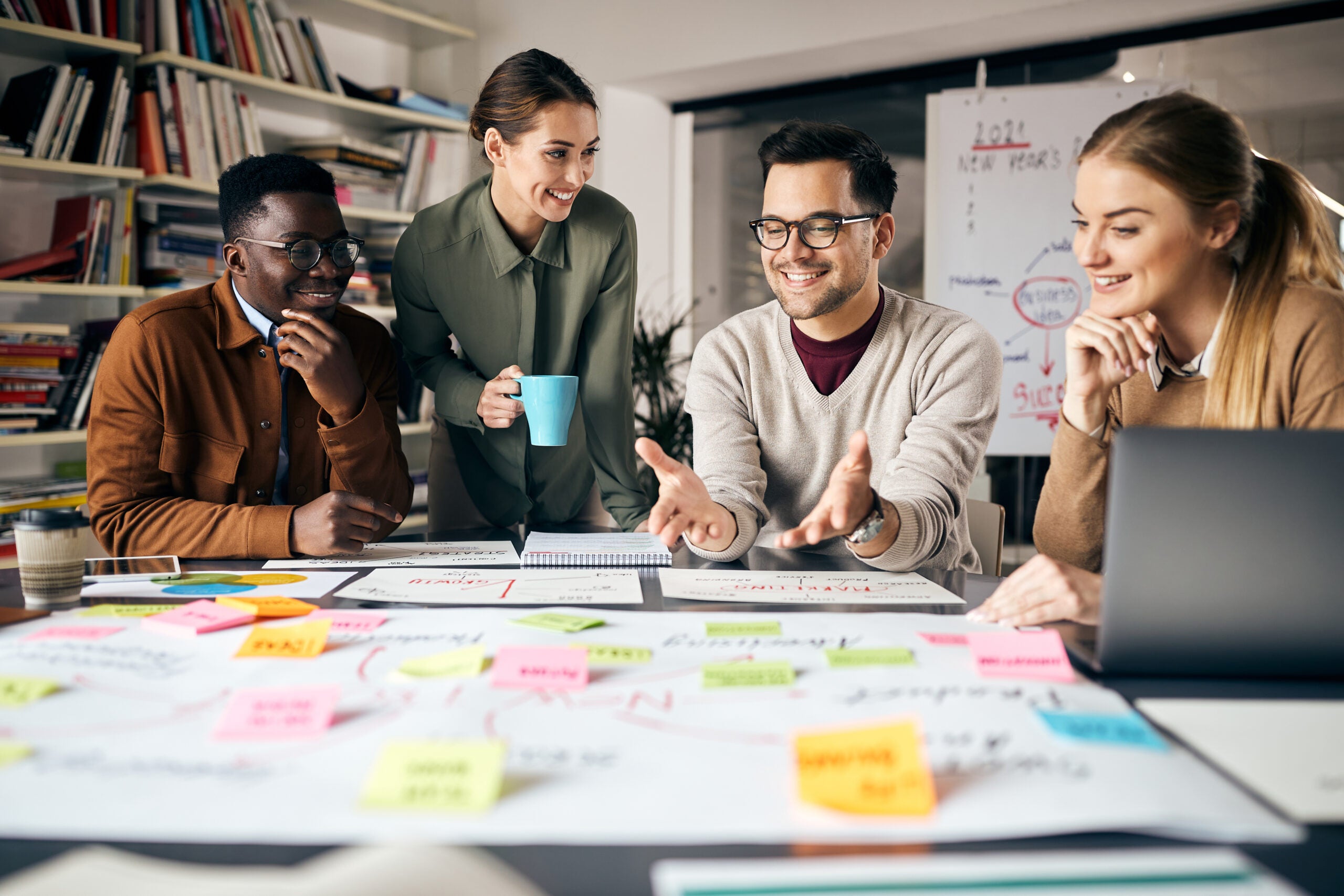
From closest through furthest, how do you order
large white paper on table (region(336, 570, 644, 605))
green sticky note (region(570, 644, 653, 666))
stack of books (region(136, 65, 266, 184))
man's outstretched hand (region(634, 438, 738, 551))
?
green sticky note (region(570, 644, 653, 666)), large white paper on table (region(336, 570, 644, 605)), man's outstretched hand (region(634, 438, 738, 551)), stack of books (region(136, 65, 266, 184))

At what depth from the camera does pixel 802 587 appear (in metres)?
1.13

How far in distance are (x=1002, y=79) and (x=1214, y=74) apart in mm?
641

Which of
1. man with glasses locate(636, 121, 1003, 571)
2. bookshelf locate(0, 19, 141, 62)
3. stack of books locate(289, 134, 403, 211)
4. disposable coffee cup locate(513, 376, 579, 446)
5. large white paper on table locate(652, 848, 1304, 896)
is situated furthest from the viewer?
stack of books locate(289, 134, 403, 211)

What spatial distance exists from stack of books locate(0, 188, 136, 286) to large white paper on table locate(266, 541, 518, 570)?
5.84 feet

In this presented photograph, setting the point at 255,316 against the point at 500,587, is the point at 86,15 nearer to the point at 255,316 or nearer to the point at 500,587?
the point at 255,316

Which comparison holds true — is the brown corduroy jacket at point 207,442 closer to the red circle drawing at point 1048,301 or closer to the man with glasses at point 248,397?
the man with glasses at point 248,397

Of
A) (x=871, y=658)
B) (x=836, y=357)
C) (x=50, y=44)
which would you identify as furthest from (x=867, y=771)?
(x=50, y=44)

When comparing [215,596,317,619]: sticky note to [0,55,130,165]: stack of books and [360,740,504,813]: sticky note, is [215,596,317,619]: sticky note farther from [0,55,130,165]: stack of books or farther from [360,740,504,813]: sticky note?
[0,55,130,165]: stack of books

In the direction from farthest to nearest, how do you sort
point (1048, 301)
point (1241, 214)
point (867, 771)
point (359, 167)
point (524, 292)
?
point (359, 167)
point (1048, 301)
point (524, 292)
point (1241, 214)
point (867, 771)

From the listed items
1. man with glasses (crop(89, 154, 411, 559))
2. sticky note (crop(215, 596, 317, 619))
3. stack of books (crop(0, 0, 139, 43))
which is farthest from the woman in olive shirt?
stack of books (crop(0, 0, 139, 43))

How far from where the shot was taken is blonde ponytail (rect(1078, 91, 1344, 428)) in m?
1.17

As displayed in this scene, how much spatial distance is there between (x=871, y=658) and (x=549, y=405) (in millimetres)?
709

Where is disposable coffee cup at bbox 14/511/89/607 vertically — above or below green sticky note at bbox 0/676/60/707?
above

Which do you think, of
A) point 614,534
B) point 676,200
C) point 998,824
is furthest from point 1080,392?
point 676,200
